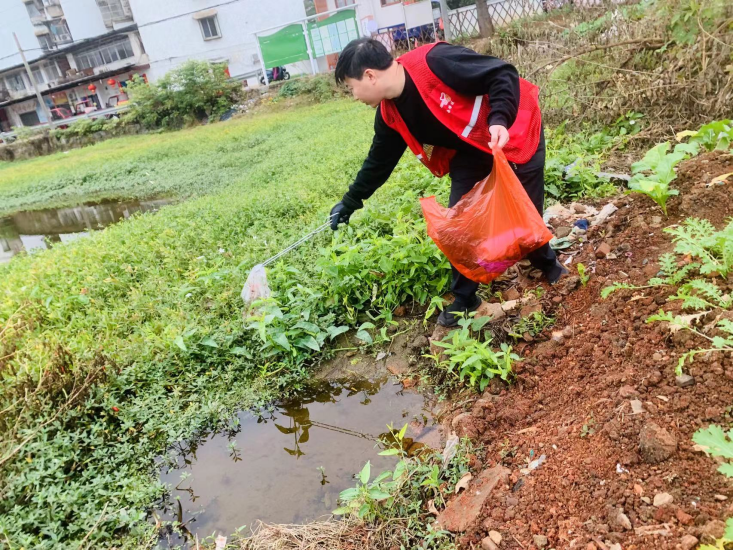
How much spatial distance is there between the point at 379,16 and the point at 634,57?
1464 cm

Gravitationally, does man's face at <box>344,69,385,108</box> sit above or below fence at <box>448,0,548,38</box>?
below

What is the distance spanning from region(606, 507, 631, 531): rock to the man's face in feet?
5.99

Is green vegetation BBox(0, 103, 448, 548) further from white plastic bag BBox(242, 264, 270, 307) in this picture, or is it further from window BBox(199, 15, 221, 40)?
window BBox(199, 15, 221, 40)

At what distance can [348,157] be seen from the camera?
691 cm

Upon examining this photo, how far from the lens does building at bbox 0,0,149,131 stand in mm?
27391

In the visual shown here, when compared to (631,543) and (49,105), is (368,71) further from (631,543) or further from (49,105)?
(49,105)

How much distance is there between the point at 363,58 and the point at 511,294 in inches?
59.9

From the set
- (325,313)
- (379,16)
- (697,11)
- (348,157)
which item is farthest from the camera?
(379,16)

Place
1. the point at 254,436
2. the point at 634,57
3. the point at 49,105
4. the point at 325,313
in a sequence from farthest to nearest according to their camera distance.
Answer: the point at 49,105 < the point at 634,57 < the point at 325,313 < the point at 254,436

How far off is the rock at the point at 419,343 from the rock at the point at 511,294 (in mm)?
524

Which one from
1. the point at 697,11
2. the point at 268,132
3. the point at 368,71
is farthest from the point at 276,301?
the point at 268,132

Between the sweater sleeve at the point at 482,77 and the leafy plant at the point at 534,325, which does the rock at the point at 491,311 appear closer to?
the leafy plant at the point at 534,325

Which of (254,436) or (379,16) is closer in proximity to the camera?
(254,436)

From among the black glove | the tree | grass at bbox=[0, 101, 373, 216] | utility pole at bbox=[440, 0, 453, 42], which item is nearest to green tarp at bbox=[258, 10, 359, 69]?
grass at bbox=[0, 101, 373, 216]
